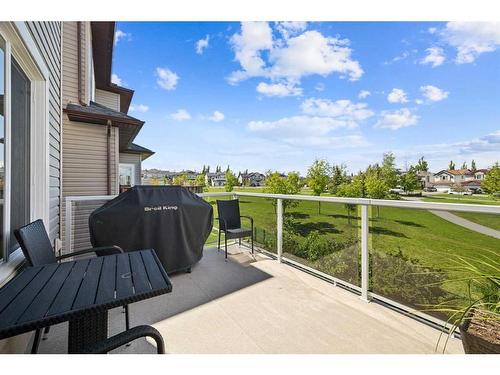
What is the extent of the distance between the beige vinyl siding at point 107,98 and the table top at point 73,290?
865cm

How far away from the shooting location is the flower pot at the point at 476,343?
1492 mm

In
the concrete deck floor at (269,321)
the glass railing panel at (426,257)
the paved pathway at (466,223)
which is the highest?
the paved pathway at (466,223)

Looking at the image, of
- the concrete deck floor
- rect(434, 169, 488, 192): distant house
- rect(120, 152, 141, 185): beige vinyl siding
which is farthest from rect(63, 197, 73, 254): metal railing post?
rect(434, 169, 488, 192): distant house

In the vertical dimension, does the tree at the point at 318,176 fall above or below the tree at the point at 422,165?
below

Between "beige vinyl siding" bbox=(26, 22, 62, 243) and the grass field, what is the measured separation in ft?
11.6

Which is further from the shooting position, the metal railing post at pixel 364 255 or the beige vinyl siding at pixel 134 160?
the beige vinyl siding at pixel 134 160

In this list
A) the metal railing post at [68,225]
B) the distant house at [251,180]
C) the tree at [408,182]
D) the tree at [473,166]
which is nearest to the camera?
the metal railing post at [68,225]

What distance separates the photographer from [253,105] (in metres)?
14.5

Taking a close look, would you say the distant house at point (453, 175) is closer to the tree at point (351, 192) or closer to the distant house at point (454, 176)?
the distant house at point (454, 176)

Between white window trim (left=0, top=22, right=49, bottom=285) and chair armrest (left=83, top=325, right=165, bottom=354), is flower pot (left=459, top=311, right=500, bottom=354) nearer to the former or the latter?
chair armrest (left=83, top=325, right=165, bottom=354)

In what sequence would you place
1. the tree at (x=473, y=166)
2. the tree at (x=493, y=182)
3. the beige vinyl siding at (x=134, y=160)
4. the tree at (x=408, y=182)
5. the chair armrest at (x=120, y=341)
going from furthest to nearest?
the tree at (x=473, y=166) < the tree at (x=408, y=182) < the tree at (x=493, y=182) < the beige vinyl siding at (x=134, y=160) < the chair armrest at (x=120, y=341)

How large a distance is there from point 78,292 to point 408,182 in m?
25.2

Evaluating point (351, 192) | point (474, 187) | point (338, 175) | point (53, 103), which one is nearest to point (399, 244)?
point (53, 103)

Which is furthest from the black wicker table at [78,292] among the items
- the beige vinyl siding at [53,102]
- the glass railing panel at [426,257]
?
the glass railing panel at [426,257]
